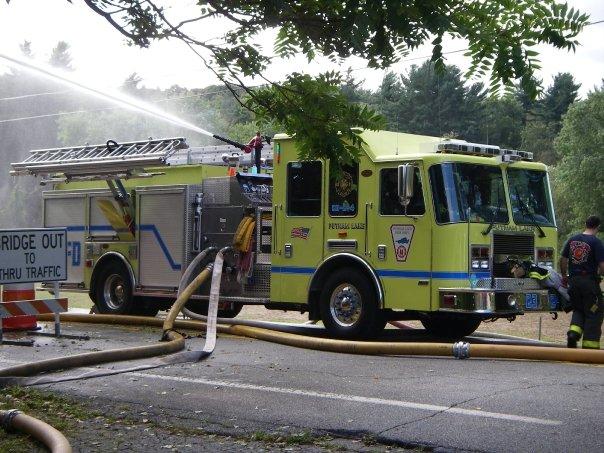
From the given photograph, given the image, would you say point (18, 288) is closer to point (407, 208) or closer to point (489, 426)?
point (407, 208)

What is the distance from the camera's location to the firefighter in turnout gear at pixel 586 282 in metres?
11.1

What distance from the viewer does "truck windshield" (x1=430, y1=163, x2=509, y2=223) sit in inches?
454

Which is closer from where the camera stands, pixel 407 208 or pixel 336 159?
pixel 336 159

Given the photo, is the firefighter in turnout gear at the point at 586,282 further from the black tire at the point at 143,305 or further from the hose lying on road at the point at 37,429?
the black tire at the point at 143,305

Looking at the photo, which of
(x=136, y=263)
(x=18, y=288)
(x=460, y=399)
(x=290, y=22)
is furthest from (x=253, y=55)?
(x=136, y=263)

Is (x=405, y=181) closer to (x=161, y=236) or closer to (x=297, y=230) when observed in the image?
(x=297, y=230)

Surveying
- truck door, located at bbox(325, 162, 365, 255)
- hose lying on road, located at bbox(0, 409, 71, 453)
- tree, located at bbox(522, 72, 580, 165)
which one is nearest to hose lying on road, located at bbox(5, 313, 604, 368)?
truck door, located at bbox(325, 162, 365, 255)

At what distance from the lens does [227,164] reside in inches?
592

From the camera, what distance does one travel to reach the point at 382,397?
7.96 m

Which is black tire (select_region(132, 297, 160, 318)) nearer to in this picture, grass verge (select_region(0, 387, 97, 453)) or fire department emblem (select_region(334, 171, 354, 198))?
fire department emblem (select_region(334, 171, 354, 198))

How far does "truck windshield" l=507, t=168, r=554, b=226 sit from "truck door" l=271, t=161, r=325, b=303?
91.9 inches

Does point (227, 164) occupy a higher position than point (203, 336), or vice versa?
point (227, 164)

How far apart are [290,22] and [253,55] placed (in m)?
0.77

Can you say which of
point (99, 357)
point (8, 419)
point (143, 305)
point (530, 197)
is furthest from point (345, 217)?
point (8, 419)
